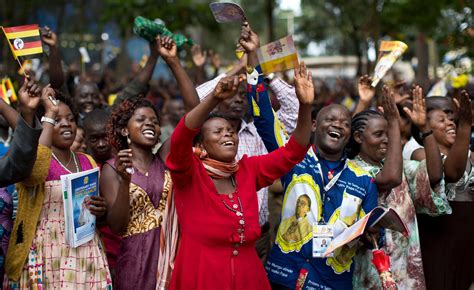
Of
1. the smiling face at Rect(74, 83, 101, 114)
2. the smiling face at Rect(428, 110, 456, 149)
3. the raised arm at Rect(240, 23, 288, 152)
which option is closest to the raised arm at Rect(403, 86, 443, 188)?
the smiling face at Rect(428, 110, 456, 149)

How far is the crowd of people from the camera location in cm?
443

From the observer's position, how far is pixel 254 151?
247 inches

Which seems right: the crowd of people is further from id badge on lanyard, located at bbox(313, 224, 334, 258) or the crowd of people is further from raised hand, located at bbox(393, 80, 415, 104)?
raised hand, located at bbox(393, 80, 415, 104)

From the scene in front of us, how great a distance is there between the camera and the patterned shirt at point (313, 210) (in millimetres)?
4941

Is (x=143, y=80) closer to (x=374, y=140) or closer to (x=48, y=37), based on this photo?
(x=48, y=37)

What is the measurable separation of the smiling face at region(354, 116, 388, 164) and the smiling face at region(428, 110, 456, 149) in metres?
0.75

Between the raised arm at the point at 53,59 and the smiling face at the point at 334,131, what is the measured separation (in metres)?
2.99

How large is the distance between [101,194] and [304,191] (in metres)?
1.38

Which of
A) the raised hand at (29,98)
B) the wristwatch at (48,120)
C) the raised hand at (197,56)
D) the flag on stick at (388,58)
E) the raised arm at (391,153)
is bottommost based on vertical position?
the raised arm at (391,153)

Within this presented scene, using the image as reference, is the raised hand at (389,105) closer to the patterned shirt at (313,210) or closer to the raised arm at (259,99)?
the patterned shirt at (313,210)

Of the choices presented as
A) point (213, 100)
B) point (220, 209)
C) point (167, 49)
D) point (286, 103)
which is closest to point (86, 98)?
point (286, 103)

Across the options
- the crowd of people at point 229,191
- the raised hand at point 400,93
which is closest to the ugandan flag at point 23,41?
the crowd of people at point 229,191

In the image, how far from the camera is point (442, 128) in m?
5.92

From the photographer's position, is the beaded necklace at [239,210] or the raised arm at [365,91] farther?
the raised arm at [365,91]
